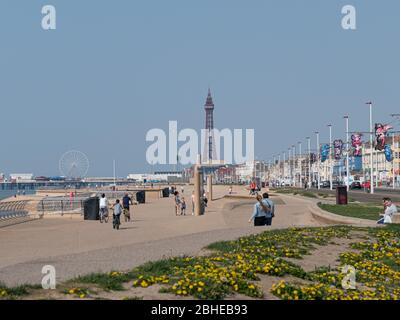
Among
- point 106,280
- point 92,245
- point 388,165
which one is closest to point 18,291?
point 106,280

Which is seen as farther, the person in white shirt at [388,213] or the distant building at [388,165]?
the distant building at [388,165]

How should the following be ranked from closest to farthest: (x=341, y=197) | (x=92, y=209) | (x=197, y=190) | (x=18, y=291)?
(x=18, y=291) < (x=341, y=197) < (x=197, y=190) < (x=92, y=209)

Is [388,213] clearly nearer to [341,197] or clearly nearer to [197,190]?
[341,197]

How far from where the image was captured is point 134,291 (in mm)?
9867

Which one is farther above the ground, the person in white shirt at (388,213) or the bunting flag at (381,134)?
the bunting flag at (381,134)

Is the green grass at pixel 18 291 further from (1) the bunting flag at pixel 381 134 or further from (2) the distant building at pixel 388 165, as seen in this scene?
(2) the distant building at pixel 388 165

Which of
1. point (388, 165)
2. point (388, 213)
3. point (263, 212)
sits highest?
point (388, 165)

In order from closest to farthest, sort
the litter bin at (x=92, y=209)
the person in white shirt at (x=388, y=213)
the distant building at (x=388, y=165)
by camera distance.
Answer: the person in white shirt at (x=388, y=213) < the litter bin at (x=92, y=209) < the distant building at (x=388, y=165)

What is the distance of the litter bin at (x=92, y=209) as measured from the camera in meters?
39.0

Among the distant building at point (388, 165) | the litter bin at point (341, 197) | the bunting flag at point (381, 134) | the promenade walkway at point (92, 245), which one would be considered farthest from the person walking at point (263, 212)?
the distant building at point (388, 165)

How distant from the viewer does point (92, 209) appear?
39375 millimetres

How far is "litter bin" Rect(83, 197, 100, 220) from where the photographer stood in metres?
39.0

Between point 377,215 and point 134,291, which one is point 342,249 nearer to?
point 134,291
